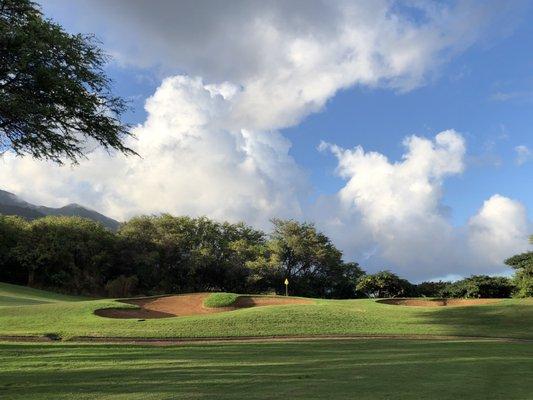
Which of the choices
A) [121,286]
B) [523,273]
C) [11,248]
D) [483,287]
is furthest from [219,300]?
[11,248]

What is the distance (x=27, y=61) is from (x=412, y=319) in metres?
20.7

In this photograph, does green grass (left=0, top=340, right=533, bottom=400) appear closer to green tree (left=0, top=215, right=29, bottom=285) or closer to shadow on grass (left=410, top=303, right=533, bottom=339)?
shadow on grass (left=410, top=303, right=533, bottom=339)

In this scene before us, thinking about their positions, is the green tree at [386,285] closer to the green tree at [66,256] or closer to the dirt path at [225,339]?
the dirt path at [225,339]

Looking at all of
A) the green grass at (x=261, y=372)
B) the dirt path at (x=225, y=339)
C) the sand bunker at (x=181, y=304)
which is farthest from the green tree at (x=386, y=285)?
the green grass at (x=261, y=372)

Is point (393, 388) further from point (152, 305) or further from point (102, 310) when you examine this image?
point (152, 305)

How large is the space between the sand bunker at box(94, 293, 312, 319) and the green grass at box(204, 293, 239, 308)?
0.23 m

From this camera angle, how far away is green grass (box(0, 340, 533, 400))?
26.5 ft

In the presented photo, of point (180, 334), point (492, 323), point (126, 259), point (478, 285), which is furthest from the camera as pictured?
point (126, 259)

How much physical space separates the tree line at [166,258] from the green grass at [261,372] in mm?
35603

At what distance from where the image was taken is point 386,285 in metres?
42.1

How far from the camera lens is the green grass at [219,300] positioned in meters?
30.8

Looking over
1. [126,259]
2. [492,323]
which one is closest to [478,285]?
[492,323]

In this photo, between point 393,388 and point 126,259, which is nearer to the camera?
point 393,388

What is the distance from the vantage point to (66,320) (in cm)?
2248
